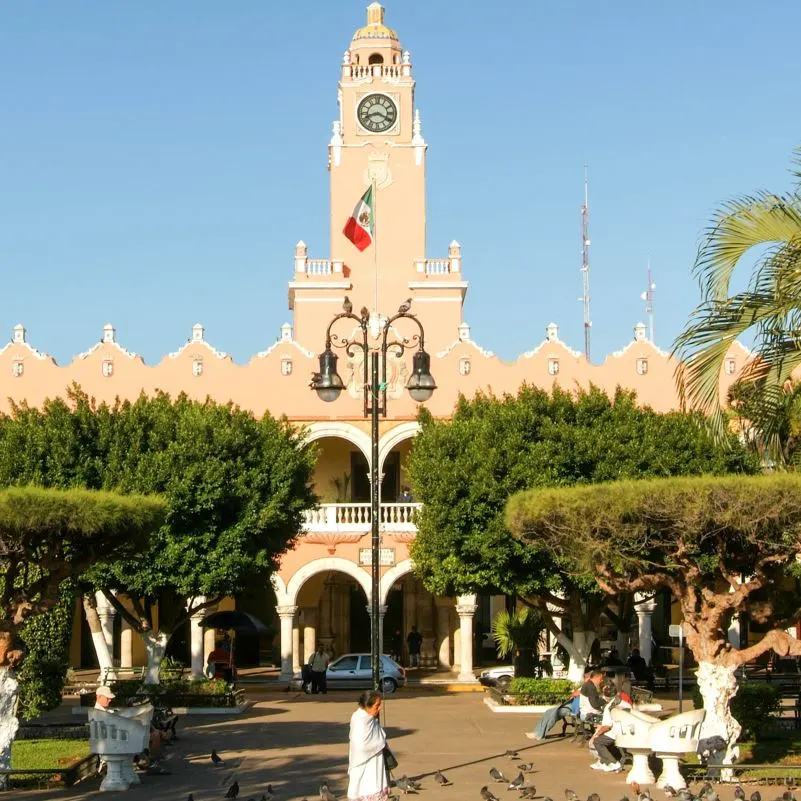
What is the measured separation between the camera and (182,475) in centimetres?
2762

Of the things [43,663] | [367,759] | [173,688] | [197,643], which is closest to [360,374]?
[197,643]

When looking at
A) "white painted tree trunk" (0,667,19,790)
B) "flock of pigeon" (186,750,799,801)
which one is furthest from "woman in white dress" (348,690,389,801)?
"white painted tree trunk" (0,667,19,790)

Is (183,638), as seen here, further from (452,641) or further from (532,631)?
(532,631)

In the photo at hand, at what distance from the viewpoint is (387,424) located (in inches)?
1411

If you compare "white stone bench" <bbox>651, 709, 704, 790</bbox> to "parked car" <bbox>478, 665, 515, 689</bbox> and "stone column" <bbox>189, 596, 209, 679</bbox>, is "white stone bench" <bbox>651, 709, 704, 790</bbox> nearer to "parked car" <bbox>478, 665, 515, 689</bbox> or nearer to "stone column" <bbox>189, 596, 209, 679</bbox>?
"parked car" <bbox>478, 665, 515, 689</bbox>

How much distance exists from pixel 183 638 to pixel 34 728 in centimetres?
2063

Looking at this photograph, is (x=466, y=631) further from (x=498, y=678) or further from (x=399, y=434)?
(x=498, y=678)

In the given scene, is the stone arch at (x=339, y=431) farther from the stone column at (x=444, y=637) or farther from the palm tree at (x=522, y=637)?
the palm tree at (x=522, y=637)

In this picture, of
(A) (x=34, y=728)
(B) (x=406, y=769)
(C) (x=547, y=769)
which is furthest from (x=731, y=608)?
(A) (x=34, y=728)

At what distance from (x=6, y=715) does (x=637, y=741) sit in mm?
6724

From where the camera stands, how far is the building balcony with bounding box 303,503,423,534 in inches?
1412

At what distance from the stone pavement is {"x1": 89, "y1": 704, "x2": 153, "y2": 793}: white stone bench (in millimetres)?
233

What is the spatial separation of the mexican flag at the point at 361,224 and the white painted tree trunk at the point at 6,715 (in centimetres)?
2080

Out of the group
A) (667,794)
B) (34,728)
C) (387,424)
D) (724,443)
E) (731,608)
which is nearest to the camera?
(724,443)
